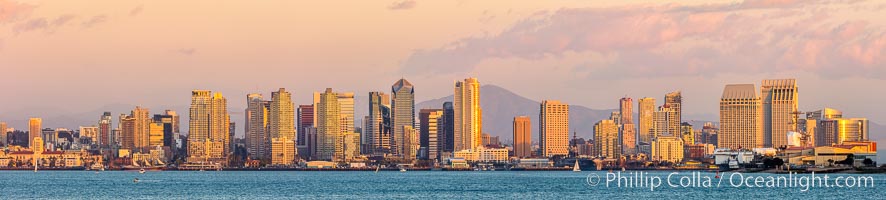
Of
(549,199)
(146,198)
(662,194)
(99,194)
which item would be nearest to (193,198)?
(146,198)

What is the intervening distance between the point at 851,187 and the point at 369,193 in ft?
120

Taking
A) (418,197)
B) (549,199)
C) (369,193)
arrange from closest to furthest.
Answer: (549,199) → (418,197) → (369,193)

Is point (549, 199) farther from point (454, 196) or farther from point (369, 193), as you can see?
point (369, 193)

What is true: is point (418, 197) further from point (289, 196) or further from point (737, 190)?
point (737, 190)

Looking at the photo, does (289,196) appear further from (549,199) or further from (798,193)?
(798,193)

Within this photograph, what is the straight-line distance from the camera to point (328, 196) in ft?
375

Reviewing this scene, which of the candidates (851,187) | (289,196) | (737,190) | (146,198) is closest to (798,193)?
(737,190)

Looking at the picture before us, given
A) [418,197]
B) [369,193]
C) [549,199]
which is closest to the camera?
[549,199]

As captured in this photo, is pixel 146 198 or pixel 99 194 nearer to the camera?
pixel 146 198

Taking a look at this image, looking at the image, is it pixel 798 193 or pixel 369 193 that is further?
pixel 369 193

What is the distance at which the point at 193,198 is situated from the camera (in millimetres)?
108938

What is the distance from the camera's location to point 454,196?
117562 millimetres

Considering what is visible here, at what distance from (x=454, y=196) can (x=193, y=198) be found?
63.2 ft

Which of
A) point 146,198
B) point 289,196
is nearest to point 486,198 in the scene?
point 289,196
